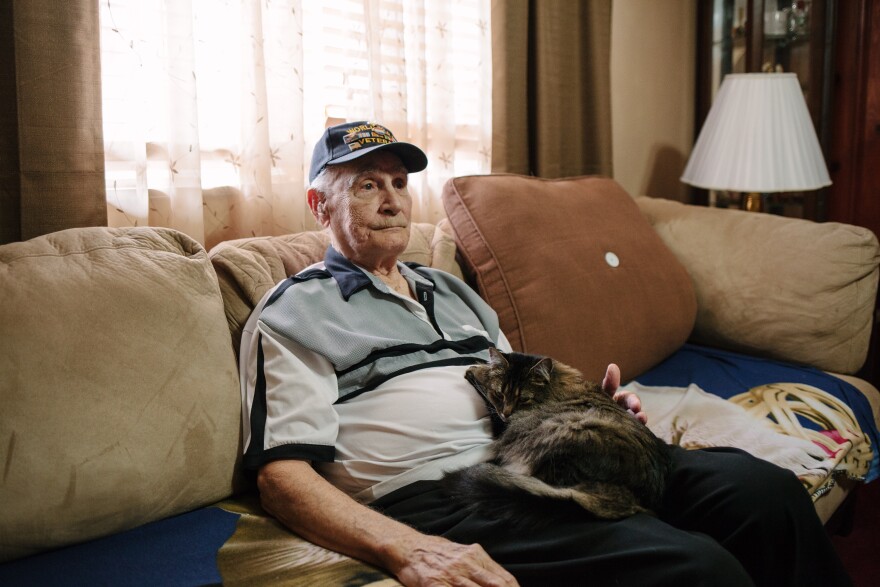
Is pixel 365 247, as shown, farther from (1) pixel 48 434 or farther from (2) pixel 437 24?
(2) pixel 437 24

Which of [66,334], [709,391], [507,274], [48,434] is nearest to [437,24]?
[507,274]

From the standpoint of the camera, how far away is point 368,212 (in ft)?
4.70

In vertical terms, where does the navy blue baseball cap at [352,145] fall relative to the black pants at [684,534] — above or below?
above

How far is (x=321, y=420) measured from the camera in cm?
120

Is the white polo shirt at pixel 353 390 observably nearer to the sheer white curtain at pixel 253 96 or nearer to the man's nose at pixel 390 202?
the man's nose at pixel 390 202

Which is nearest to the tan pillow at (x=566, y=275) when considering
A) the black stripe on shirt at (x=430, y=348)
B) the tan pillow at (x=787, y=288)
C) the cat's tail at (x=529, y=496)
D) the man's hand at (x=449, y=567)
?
the tan pillow at (x=787, y=288)

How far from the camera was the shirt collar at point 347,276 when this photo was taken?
4.48 ft

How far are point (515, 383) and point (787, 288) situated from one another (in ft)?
3.75

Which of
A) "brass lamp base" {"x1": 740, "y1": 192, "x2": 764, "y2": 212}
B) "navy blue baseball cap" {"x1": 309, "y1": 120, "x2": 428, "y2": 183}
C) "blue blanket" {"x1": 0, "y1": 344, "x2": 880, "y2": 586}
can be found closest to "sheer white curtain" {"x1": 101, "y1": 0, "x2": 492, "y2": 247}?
"navy blue baseball cap" {"x1": 309, "y1": 120, "x2": 428, "y2": 183}

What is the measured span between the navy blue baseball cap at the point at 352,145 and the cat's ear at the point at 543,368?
53 centimetres

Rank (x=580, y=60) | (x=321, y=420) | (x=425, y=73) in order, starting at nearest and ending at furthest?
(x=321, y=420) → (x=425, y=73) → (x=580, y=60)

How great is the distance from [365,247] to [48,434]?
0.66 meters

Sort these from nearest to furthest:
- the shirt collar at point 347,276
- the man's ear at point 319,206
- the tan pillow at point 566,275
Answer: the shirt collar at point 347,276 → the man's ear at point 319,206 → the tan pillow at point 566,275

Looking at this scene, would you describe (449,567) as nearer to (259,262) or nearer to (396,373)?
(396,373)
